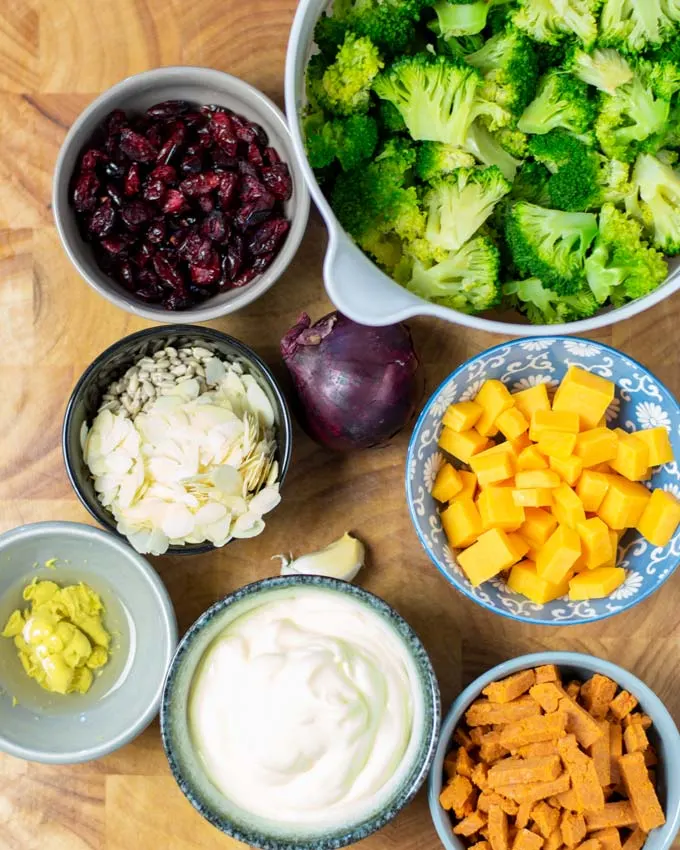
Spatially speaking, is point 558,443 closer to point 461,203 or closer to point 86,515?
point 461,203

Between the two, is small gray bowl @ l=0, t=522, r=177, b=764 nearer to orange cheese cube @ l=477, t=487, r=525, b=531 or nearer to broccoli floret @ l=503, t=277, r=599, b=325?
orange cheese cube @ l=477, t=487, r=525, b=531

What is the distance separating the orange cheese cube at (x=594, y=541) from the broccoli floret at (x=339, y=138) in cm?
64

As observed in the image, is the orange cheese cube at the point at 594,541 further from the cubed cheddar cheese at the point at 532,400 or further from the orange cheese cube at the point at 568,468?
the cubed cheddar cheese at the point at 532,400

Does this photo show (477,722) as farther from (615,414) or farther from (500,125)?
(500,125)

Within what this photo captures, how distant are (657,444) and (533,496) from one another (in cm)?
21

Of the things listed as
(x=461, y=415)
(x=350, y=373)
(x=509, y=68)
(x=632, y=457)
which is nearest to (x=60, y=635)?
(x=350, y=373)

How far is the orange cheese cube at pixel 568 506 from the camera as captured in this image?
4.87 ft

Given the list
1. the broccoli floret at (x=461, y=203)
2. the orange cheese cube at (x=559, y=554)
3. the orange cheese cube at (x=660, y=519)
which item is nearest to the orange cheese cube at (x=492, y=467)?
the orange cheese cube at (x=559, y=554)

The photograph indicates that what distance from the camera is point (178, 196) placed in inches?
59.4

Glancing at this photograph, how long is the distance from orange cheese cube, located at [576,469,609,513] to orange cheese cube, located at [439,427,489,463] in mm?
164

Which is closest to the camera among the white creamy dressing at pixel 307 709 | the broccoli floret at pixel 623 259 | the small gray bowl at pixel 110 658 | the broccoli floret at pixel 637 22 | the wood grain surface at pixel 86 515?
the broccoli floret at pixel 637 22

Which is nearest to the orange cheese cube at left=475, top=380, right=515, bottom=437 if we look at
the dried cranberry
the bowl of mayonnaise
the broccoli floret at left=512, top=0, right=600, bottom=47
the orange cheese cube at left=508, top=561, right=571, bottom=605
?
the orange cheese cube at left=508, top=561, right=571, bottom=605

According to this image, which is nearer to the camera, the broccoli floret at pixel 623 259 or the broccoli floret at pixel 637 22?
the broccoli floret at pixel 637 22

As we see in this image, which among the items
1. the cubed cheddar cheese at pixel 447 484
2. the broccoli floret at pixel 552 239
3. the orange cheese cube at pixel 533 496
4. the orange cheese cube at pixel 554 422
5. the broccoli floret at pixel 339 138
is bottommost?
the cubed cheddar cheese at pixel 447 484
